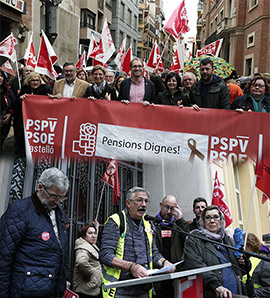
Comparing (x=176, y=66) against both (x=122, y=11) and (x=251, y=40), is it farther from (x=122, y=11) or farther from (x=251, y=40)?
(x=122, y=11)

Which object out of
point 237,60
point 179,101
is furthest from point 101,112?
point 237,60

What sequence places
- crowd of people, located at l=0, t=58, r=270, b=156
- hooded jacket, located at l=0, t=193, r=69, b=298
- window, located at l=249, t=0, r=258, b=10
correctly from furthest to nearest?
window, located at l=249, t=0, r=258, b=10 → crowd of people, located at l=0, t=58, r=270, b=156 → hooded jacket, located at l=0, t=193, r=69, b=298

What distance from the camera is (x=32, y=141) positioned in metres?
5.79

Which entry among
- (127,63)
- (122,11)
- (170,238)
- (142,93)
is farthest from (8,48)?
(122,11)

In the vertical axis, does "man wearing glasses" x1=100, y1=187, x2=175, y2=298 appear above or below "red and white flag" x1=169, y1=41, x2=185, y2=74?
below

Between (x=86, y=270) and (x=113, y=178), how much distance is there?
119cm

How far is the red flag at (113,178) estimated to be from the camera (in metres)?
5.70

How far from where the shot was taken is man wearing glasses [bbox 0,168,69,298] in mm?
3707

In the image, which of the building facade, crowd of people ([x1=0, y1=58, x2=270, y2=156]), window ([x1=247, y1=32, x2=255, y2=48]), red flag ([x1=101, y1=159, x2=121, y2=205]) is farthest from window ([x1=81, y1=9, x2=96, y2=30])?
red flag ([x1=101, y1=159, x2=121, y2=205])

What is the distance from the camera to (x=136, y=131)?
5.79 meters

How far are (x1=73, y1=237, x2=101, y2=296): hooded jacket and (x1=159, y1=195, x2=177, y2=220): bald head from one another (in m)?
1.15

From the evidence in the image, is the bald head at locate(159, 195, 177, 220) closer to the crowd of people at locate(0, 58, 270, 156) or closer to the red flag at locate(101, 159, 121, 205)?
the red flag at locate(101, 159, 121, 205)

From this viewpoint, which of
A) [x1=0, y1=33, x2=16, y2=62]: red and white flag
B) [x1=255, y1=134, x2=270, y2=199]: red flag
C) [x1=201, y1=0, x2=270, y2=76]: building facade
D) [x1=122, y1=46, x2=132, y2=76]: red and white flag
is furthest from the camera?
[x1=201, y1=0, x2=270, y2=76]: building facade

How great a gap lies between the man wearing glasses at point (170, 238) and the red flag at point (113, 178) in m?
0.71
